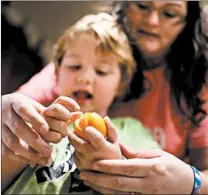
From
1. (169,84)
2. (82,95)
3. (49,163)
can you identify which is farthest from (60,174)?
(169,84)

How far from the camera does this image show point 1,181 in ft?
2.40

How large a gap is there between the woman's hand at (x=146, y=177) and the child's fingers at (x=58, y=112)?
0.10m

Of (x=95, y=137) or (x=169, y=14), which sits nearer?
(x=95, y=137)

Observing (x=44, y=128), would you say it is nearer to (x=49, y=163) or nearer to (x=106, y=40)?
(x=49, y=163)

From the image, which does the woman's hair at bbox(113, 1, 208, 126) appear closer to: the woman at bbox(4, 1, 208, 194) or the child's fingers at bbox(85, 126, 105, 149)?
the woman at bbox(4, 1, 208, 194)

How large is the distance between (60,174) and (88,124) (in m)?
0.10

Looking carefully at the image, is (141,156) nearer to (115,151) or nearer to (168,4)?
(115,151)

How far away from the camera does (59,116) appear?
26.0 inches

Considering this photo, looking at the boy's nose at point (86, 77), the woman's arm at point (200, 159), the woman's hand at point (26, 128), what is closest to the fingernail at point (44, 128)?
the woman's hand at point (26, 128)

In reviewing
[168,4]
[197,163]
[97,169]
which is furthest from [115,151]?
[168,4]

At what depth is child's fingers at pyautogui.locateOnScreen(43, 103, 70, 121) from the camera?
0.66 meters

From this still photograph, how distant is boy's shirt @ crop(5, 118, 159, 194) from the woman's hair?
0.07m

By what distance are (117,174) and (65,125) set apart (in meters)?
0.11

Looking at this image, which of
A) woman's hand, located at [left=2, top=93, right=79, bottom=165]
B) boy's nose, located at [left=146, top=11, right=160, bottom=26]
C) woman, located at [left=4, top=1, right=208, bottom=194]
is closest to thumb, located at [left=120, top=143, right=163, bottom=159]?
woman, located at [left=4, top=1, right=208, bottom=194]
